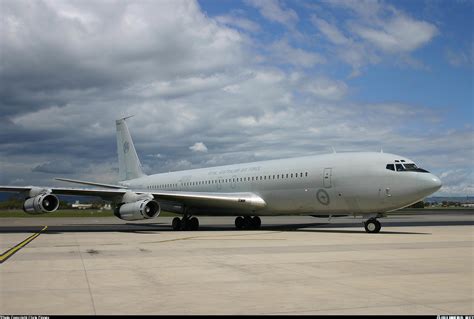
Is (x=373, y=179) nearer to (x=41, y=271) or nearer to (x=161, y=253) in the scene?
(x=161, y=253)

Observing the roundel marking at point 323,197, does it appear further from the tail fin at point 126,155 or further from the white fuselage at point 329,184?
the tail fin at point 126,155

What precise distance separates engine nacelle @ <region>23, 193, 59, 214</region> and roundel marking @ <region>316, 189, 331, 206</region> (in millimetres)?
12949

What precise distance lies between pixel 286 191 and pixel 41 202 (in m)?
12.2

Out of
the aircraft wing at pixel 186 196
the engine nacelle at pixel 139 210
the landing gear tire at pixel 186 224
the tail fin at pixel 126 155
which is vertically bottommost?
the landing gear tire at pixel 186 224

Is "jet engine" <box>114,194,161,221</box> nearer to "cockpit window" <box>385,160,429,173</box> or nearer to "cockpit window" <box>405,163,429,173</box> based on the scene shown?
"cockpit window" <box>385,160,429,173</box>

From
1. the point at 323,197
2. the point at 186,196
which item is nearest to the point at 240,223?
the point at 186,196

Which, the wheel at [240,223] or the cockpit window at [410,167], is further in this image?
the wheel at [240,223]

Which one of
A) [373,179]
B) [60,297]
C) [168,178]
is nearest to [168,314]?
[60,297]

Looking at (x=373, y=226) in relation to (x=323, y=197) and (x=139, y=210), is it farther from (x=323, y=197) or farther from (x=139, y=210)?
(x=139, y=210)

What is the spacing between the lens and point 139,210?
80.1 feet

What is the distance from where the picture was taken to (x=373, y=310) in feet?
20.8

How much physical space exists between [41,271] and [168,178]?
84.8ft

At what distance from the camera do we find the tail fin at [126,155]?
39281 millimetres

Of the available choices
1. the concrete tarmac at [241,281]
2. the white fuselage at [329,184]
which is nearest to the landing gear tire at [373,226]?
the white fuselage at [329,184]
